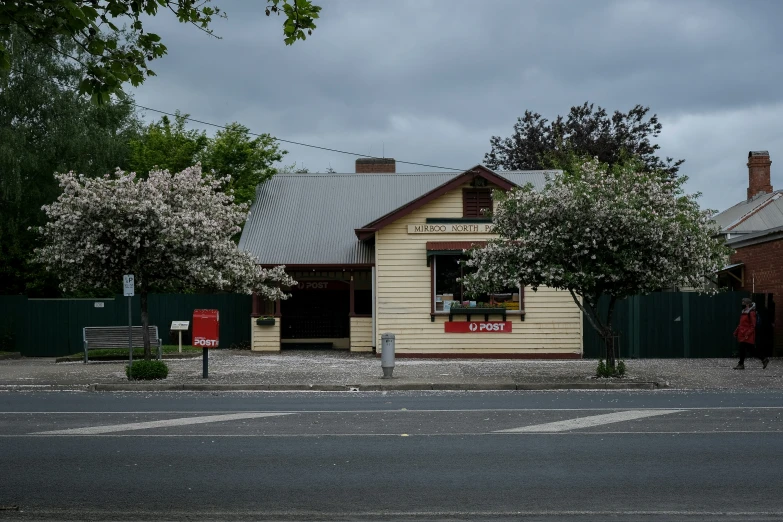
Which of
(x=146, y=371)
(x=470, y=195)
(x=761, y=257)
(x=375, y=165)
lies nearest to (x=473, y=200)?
(x=470, y=195)

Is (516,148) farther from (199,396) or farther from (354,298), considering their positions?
(199,396)

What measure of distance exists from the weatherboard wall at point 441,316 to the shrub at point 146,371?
9519mm

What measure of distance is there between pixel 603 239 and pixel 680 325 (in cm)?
983

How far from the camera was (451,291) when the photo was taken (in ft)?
93.4

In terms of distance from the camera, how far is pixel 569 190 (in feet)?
64.4

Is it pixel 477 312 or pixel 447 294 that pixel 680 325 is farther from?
pixel 447 294

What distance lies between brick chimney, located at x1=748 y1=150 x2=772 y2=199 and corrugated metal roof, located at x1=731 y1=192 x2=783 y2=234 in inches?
248

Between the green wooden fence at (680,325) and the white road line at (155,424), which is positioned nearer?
the white road line at (155,424)

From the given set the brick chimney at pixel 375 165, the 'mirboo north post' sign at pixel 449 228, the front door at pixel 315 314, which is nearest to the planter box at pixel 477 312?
the 'mirboo north post' sign at pixel 449 228

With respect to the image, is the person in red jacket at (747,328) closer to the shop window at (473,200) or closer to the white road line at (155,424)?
the shop window at (473,200)

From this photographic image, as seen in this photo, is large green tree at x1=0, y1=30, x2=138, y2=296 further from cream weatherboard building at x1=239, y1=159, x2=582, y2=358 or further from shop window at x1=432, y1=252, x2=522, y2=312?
shop window at x1=432, y1=252, x2=522, y2=312

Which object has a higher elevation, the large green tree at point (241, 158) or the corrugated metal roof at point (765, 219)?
the large green tree at point (241, 158)

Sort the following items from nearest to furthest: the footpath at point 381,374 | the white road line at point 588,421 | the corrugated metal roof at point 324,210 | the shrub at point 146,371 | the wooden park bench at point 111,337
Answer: the white road line at point 588,421 < the footpath at point 381,374 < the shrub at point 146,371 < the wooden park bench at point 111,337 < the corrugated metal roof at point 324,210

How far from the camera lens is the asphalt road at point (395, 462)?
770cm
